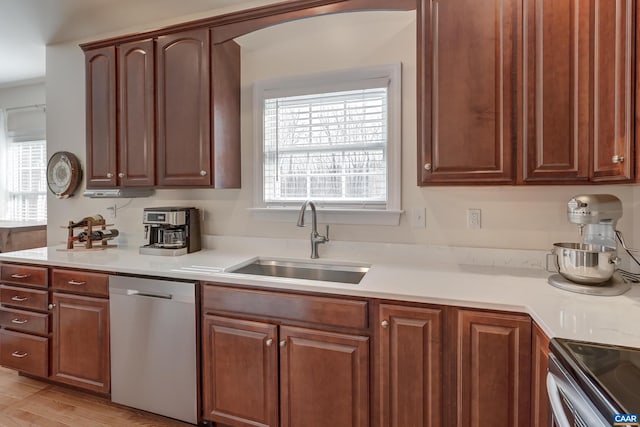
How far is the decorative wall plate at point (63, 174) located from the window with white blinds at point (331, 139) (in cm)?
181

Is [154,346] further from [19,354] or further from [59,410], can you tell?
[19,354]

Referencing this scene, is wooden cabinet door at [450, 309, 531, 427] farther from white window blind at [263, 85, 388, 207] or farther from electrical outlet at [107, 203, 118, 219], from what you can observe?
electrical outlet at [107, 203, 118, 219]

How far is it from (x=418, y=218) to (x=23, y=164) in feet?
16.7

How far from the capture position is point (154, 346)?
1.95 metres

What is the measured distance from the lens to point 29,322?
230cm

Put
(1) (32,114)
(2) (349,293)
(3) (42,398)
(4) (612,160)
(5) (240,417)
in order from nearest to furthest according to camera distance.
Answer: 1. (4) (612,160)
2. (2) (349,293)
3. (5) (240,417)
4. (3) (42,398)
5. (1) (32,114)

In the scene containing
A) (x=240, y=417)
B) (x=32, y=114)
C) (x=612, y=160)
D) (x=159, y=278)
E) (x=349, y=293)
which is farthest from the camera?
(x=32, y=114)

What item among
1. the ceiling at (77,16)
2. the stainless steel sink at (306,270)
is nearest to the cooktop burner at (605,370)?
the stainless steel sink at (306,270)

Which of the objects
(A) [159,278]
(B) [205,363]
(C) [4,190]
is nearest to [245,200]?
(A) [159,278]

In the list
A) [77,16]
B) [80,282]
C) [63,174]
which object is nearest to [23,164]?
[63,174]

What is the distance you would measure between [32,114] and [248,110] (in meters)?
3.67

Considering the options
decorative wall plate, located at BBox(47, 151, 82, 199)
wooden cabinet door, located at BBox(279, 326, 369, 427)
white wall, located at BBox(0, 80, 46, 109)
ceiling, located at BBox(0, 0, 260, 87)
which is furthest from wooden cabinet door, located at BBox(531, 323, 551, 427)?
white wall, located at BBox(0, 80, 46, 109)

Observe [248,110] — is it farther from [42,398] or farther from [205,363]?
[42,398]

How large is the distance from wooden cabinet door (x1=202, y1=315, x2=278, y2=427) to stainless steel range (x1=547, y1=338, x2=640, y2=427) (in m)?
1.18
